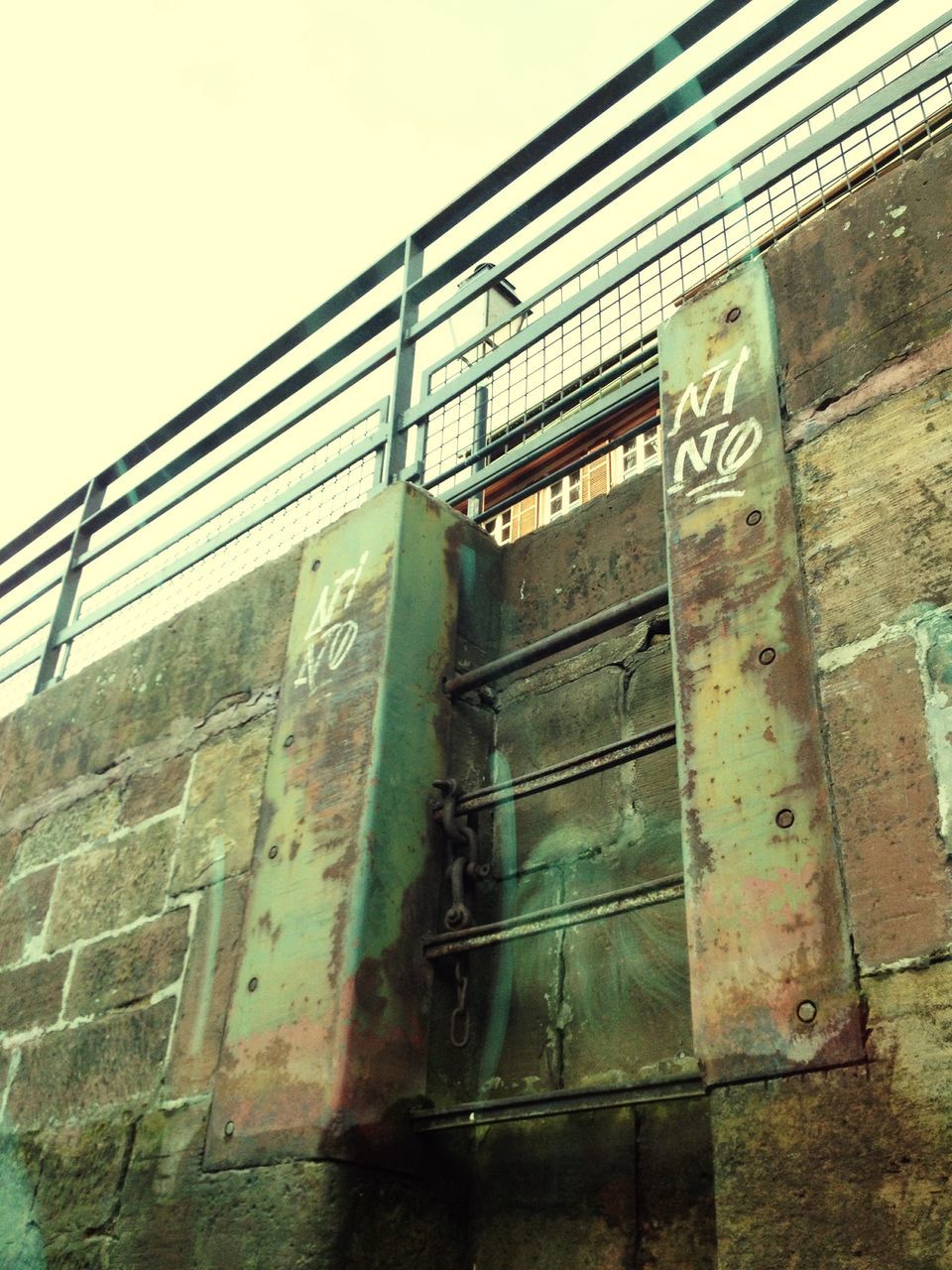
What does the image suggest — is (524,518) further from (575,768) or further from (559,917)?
(559,917)

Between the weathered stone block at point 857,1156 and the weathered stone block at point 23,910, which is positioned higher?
the weathered stone block at point 23,910

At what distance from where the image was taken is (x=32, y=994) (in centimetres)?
328

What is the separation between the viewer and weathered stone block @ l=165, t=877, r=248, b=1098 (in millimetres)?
2613

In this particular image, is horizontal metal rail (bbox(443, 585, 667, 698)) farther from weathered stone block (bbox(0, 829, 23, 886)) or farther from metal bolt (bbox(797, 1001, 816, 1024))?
weathered stone block (bbox(0, 829, 23, 886))

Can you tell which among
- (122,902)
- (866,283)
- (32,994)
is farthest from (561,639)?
(32,994)

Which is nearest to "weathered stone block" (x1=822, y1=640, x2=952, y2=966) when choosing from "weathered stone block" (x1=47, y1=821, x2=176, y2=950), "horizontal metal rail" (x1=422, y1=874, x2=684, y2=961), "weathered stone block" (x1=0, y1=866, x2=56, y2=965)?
"horizontal metal rail" (x1=422, y1=874, x2=684, y2=961)

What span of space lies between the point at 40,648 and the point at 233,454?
1.15m

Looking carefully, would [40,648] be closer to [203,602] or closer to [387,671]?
[203,602]

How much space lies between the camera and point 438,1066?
2412 millimetres

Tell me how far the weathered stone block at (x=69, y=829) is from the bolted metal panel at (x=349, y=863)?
83cm

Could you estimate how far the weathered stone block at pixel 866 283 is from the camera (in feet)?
7.11

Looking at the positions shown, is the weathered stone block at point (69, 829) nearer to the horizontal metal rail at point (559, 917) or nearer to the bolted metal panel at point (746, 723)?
the horizontal metal rail at point (559, 917)

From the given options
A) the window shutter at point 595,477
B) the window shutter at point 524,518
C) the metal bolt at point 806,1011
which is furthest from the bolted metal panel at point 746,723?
the window shutter at point 595,477

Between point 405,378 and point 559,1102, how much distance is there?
7.62ft
